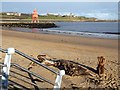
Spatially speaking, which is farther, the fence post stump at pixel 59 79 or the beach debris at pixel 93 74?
the beach debris at pixel 93 74

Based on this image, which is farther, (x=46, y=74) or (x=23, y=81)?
(x=46, y=74)

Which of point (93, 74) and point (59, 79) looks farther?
point (93, 74)

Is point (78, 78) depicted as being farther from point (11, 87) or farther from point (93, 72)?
point (11, 87)

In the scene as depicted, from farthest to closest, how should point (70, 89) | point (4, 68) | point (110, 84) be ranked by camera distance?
point (110, 84) → point (70, 89) → point (4, 68)

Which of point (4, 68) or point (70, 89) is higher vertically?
point (4, 68)

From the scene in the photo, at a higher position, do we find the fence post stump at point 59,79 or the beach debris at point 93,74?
the fence post stump at point 59,79

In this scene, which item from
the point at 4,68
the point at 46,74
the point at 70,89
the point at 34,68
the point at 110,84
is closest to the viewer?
the point at 4,68

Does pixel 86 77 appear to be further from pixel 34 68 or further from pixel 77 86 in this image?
pixel 34 68

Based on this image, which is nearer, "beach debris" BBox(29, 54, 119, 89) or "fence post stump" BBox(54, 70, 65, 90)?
"fence post stump" BBox(54, 70, 65, 90)

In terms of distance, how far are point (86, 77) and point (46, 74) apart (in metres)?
1.29

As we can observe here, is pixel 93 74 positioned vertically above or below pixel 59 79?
below

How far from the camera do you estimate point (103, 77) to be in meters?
9.74

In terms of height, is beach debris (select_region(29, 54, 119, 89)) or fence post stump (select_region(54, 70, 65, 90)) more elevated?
fence post stump (select_region(54, 70, 65, 90))

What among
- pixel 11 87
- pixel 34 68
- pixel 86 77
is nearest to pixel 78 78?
pixel 86 77
